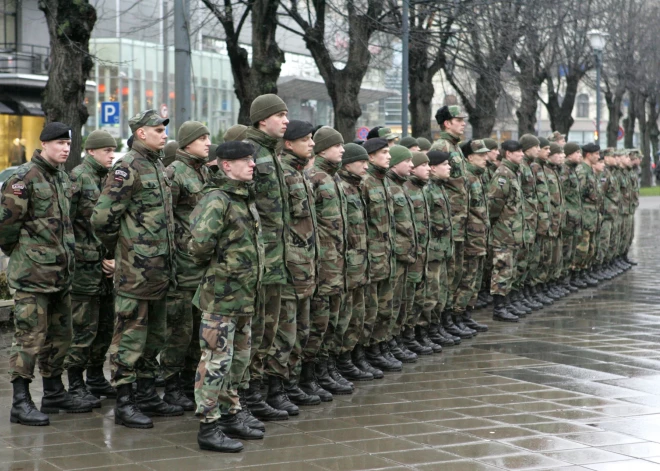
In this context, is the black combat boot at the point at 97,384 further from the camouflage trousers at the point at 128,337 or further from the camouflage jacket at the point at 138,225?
the camouflage jacket at the point at 138,225

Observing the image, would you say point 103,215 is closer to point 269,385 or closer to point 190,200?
point 190,200

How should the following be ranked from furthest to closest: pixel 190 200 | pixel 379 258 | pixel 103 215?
pixel 379 258, pixel 190 200, pixel 103 215

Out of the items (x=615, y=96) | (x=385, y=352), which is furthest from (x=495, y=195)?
(x=615, y=96)

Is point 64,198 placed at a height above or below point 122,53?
below

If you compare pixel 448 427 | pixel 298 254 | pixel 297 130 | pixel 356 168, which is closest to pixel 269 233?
pixel 298 254

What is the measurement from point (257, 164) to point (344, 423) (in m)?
1.99

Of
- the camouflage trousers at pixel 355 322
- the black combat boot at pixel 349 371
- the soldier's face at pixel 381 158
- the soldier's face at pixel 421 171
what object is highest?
the soldier's face at pixel 381 158

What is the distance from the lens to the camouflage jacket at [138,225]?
301 inches

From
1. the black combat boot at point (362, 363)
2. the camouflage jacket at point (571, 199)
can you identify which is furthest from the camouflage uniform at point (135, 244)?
the camouflage jacket at point (571, 199)

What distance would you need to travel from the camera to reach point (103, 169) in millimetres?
8555

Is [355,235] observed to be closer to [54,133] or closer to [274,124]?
[274,124]

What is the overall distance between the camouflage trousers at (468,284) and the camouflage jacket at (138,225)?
485cm

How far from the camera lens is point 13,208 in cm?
767

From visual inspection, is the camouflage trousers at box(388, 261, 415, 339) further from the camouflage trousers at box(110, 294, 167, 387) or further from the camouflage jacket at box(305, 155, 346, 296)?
the camouflage trousers at box(110, 294, 167, 387)
